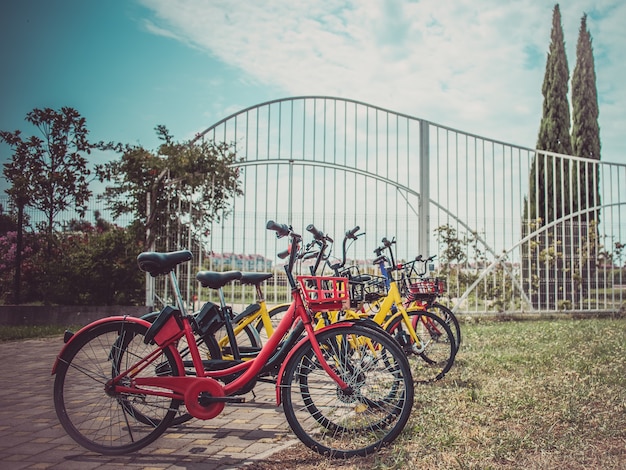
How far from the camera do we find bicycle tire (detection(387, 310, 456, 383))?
16.2ft

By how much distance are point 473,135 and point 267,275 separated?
271 inches

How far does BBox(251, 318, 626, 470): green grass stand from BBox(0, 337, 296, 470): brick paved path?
28 cm

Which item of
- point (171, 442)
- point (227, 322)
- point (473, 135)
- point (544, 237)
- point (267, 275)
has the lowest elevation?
point (171, 442)

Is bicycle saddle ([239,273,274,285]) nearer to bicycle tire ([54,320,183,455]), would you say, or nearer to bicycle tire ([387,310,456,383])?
bicycle tire ([54,320,183,455])

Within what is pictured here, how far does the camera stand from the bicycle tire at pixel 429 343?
4938mm

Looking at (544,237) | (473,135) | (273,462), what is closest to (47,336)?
(273,462)

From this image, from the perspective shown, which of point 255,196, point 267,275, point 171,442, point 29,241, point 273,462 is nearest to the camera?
point 273,462

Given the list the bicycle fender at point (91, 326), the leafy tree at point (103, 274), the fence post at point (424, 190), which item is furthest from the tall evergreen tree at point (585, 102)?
the bicycle fender at point (91, 326)

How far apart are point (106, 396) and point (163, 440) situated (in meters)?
0.43

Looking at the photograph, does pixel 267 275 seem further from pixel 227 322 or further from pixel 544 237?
pixel 544 237

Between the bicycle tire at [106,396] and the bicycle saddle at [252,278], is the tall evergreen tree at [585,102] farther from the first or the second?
the bicycle tire at [106,396]

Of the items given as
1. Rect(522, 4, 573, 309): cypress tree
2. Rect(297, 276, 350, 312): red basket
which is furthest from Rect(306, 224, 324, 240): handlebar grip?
Rect(522, 4, 573, 309): cypress tree

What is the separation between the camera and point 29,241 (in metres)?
10.3

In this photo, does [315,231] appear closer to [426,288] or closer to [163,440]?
[163,440]
